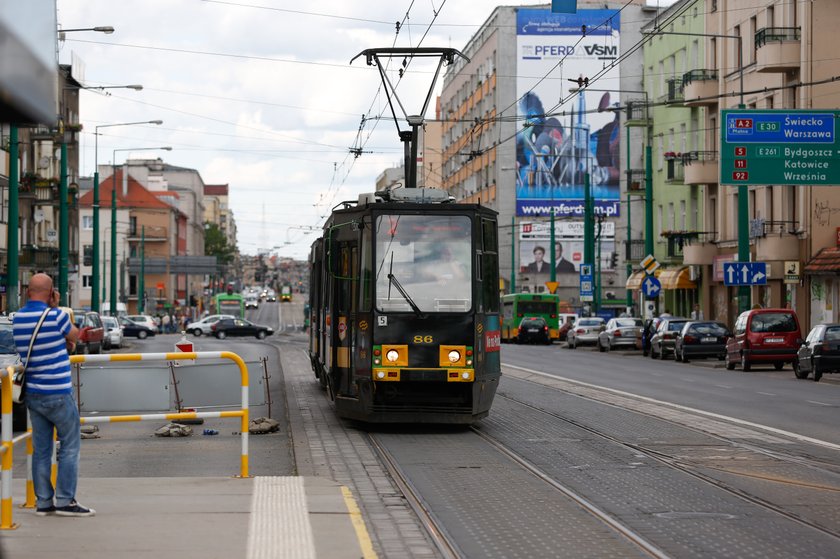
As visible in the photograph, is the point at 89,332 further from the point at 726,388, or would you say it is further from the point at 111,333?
the point at 726,388

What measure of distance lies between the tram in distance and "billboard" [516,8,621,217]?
247 ft

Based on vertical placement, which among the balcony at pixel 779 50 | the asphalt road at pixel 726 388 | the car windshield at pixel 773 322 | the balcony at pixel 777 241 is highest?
the balcony at pixel 779 50

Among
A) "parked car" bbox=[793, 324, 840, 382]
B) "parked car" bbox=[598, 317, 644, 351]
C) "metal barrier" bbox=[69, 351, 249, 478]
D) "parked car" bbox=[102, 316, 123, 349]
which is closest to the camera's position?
"metal barrier" bbox=[69, 351, 249, 478]

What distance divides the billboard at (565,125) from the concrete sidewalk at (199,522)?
82.5 metres

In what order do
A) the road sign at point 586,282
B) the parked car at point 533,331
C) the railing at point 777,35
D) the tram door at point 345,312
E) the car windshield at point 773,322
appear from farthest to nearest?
1. the parked car at point 533,331
2. the road sign at point 586,282
3. the railing at point 777,35
4. the car windshield at point 773,322
5. the tram door at point 345,312

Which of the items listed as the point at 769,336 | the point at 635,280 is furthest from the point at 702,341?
the point at 635,280

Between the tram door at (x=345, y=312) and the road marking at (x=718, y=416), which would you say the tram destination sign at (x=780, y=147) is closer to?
the road marking at (x=718, y=416)

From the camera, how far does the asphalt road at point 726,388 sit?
20.6 metres

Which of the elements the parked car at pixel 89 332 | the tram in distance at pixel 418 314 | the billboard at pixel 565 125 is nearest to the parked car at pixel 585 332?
the parked car at pixel 89 332

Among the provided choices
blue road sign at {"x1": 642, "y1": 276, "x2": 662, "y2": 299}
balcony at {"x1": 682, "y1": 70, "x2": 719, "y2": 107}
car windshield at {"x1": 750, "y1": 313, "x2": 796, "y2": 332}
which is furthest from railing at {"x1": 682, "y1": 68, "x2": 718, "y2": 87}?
car windshield at {"x1": 750, "y1": 313, "x2": 796, "y2": 332}

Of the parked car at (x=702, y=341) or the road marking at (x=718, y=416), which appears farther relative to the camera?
the parked car at (x=702, y=341)

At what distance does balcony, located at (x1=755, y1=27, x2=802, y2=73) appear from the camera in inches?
1891

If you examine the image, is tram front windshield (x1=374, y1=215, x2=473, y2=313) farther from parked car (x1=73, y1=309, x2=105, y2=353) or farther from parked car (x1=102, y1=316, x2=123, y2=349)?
parked car (x1=102, y1=316, x2=123, y2=349)

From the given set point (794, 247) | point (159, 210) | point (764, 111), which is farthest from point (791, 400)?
point (159, 210)
